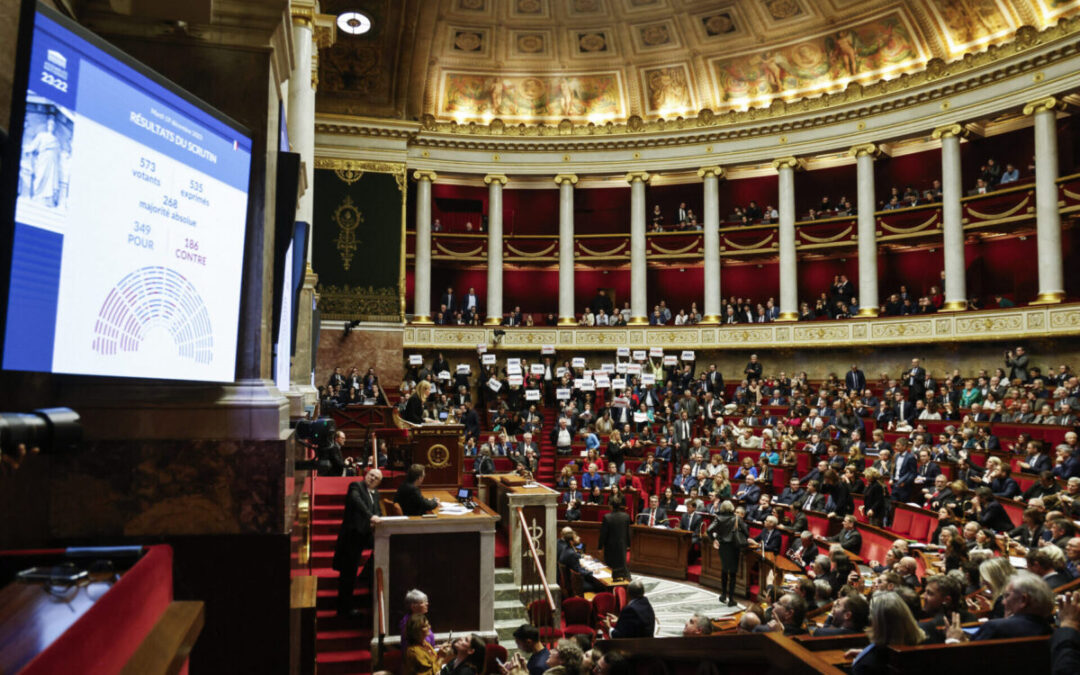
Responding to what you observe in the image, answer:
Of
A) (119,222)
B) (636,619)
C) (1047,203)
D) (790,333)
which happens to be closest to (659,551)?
(636,619)

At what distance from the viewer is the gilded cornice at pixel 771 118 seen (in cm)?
1966

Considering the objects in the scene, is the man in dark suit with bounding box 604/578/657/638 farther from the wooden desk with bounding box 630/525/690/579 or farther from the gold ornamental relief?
the gold ornamental relief

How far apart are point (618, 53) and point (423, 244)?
9331 mm

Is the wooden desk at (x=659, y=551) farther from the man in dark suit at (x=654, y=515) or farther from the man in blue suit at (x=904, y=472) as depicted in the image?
the man in blue suit at (x=904, y=472)

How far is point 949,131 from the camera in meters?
21.6

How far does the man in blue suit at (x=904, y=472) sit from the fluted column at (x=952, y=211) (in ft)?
33.4

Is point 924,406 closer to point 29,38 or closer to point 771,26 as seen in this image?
point 771,26

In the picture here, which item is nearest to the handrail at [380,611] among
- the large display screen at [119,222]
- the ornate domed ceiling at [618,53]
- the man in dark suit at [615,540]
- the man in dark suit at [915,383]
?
the large display screen at [119,222]

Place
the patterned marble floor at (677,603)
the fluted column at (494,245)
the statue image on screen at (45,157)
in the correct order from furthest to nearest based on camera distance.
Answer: the fluted column at (494,245)
the patterned marble floor at (677,603)
the statue image on screen at (45,157)

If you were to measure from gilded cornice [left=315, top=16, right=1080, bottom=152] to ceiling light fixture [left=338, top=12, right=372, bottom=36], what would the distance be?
2841 millimetres

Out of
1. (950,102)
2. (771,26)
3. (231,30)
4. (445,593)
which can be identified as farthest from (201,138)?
(771,26)

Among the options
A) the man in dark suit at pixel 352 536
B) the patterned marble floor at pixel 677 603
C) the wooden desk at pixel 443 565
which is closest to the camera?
the man in dark suit at pixel 352 536

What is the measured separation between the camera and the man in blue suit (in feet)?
40.4

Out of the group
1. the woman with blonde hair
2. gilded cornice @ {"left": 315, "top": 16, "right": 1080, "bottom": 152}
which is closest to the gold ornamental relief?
gilded cornice @ {"left": 315, "top": 16, "right": 1080, "bottom": 152}
